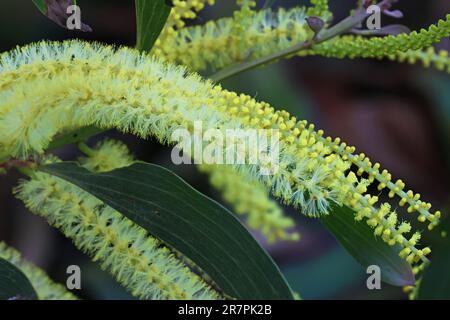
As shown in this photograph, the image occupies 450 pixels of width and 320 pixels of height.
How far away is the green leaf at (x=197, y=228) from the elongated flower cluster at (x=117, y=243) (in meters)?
0.05

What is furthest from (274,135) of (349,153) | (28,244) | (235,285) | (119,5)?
(119,5)

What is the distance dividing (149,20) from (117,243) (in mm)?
388

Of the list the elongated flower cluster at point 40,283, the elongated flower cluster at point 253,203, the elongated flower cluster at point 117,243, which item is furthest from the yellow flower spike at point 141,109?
the elongated flower cluster at point 253,203

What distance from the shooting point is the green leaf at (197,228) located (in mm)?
1186

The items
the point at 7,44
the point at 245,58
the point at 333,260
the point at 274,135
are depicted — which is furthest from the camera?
the point at 333,260

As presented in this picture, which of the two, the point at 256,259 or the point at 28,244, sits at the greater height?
the point at 256,259

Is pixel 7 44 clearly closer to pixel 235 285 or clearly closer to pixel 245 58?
pixel 245 58

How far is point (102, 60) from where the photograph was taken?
119 centimetres

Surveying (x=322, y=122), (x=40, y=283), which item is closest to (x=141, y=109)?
(x=40, y=283)

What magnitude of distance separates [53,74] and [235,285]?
0.45 metres

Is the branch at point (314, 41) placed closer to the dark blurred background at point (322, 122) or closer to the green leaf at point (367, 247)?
the green leaf at point (367, 247)

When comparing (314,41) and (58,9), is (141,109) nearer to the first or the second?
(58,9)

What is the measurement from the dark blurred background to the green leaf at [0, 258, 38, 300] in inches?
58.5

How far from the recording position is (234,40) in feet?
4.84
